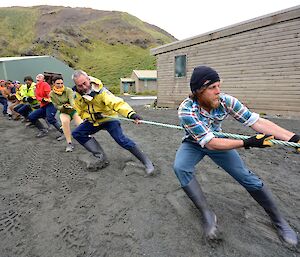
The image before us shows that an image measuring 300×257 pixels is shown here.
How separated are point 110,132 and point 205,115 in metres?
2.02

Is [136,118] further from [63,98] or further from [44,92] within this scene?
[44,92]

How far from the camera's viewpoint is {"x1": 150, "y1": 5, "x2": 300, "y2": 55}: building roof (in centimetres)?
804

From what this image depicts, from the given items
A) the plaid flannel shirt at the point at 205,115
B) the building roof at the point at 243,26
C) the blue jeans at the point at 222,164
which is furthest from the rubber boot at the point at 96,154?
the building roof at the point at 243,26

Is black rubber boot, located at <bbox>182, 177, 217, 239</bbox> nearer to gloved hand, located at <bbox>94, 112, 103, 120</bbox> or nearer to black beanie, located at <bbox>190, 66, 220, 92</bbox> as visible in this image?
black beanie, located at <bbox>190, 66, 220, 92</bbox>

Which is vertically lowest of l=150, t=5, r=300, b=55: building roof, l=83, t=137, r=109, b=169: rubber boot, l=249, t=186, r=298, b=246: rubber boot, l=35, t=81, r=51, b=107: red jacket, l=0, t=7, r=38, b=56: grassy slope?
l=83, t=137, r=109, b=169: rubber boot

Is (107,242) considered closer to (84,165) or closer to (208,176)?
(208,176)

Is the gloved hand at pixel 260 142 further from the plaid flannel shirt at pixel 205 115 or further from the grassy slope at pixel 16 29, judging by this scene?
the grassy slope at pixel 16 29

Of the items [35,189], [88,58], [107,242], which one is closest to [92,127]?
[35,189]

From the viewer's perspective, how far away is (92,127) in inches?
152

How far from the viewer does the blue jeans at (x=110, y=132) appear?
365 cm

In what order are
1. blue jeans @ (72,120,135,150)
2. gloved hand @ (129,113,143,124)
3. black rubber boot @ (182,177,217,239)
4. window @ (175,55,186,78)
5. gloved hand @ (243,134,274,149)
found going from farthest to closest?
1. window @ (175,55,186,78)
2. blue jeans @ (72,120,135,150)
3. gloved hand @ (129,113,143,124)
4. black rubber boot @ (182,177,217,239)
5. gloved hand @ (243,134,274,149)

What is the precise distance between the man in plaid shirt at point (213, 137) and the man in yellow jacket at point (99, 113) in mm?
1253

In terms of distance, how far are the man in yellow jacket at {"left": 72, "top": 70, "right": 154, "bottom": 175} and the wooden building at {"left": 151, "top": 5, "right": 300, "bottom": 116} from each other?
759 centimetres

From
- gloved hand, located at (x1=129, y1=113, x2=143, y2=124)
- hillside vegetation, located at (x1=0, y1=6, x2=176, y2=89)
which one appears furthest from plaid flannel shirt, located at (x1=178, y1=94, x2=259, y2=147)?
hillside vegetation, located at (x1=0, y1=6, x2=176, y2=89)
